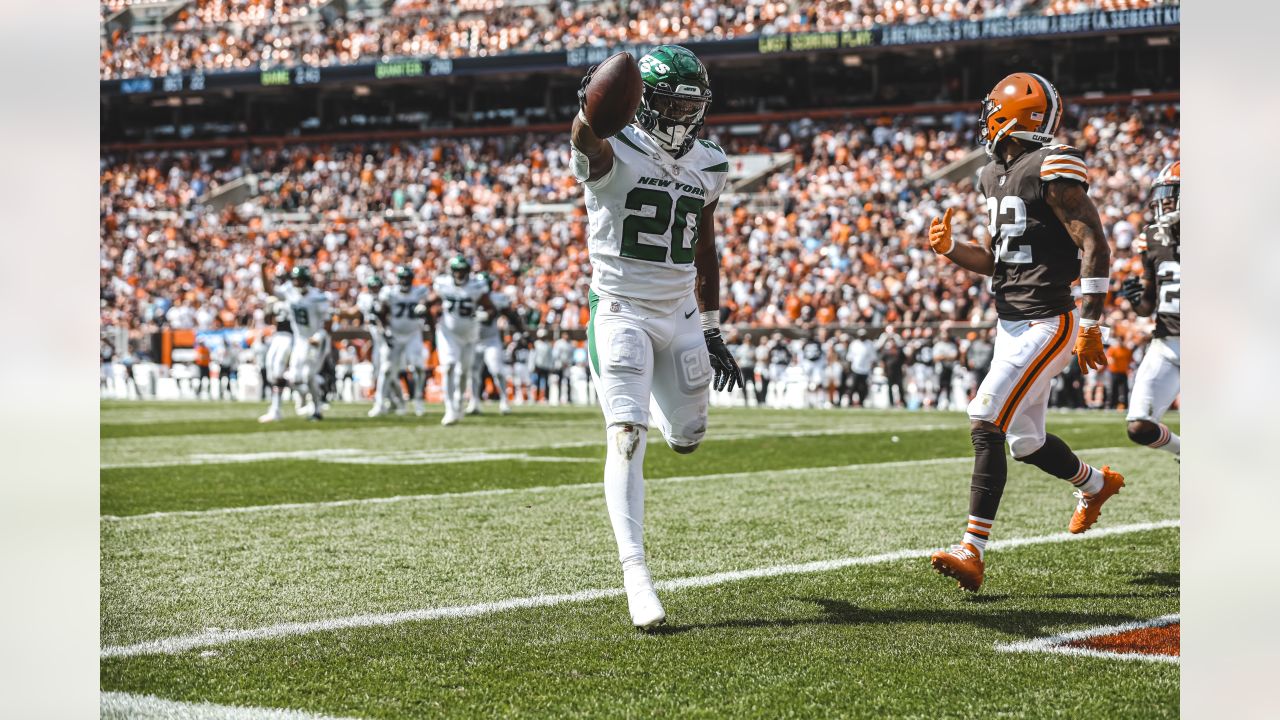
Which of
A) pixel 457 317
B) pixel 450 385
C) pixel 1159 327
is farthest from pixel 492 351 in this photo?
pixel 1159 327

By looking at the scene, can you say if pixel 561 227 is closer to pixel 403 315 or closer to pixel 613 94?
pixel 403 315

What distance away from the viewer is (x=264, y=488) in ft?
27.2

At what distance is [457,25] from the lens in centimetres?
3541

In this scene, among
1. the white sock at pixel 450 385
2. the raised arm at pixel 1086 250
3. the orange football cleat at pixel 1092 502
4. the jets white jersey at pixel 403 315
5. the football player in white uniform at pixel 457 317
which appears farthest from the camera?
the jets white jersey at pixel 403 315

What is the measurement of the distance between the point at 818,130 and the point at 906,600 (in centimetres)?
2780

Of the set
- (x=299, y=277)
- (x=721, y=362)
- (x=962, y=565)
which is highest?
(x=299, y=277)

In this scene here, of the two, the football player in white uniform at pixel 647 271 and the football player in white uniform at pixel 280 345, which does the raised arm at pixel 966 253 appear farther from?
the football player in white uniform at pixel 280 345

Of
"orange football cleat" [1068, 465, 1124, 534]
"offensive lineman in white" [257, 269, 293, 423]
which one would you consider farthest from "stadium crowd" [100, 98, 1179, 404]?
"orange football cleat" [1068, 465, 1124, 534]

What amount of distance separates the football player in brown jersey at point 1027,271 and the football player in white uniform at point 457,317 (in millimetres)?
11134

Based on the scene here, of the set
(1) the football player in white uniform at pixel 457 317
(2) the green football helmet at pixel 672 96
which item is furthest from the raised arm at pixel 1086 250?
(1) the football player in white uniform at pixel 457 317

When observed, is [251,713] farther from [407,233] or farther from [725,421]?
[407,233]

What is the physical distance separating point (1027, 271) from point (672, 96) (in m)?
1.58

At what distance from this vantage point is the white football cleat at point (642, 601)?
396 centimetres
